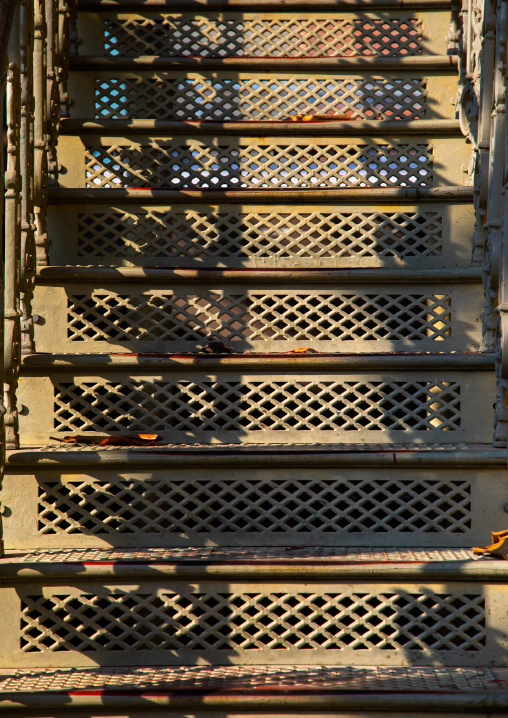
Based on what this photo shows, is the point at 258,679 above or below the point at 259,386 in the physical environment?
below

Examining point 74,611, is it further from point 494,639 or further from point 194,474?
point 494,639

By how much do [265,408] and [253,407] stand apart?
60 millimetres

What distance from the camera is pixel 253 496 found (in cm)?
270

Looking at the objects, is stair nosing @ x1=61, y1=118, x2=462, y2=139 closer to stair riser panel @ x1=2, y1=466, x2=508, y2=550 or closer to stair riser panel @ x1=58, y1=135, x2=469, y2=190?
stair riser panel @ x1=58, y1=135, x2=469, y2=190

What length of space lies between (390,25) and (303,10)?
422 mm

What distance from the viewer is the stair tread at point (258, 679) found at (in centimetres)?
216

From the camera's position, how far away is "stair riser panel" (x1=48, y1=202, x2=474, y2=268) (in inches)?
130

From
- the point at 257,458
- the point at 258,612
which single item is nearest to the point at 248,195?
the point at 257,458

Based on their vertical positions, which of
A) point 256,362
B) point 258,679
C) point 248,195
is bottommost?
point 258,679

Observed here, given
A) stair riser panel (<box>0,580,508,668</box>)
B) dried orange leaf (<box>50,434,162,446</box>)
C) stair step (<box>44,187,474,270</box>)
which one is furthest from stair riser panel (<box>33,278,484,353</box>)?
stair riser panel (<box>0,580,508,668</box>)

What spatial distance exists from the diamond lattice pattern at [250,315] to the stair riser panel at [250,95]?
3.38 feet

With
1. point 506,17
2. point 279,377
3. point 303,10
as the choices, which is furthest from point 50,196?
point 506,17

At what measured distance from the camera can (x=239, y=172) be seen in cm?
355

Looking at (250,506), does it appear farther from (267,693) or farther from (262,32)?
(262,32)
